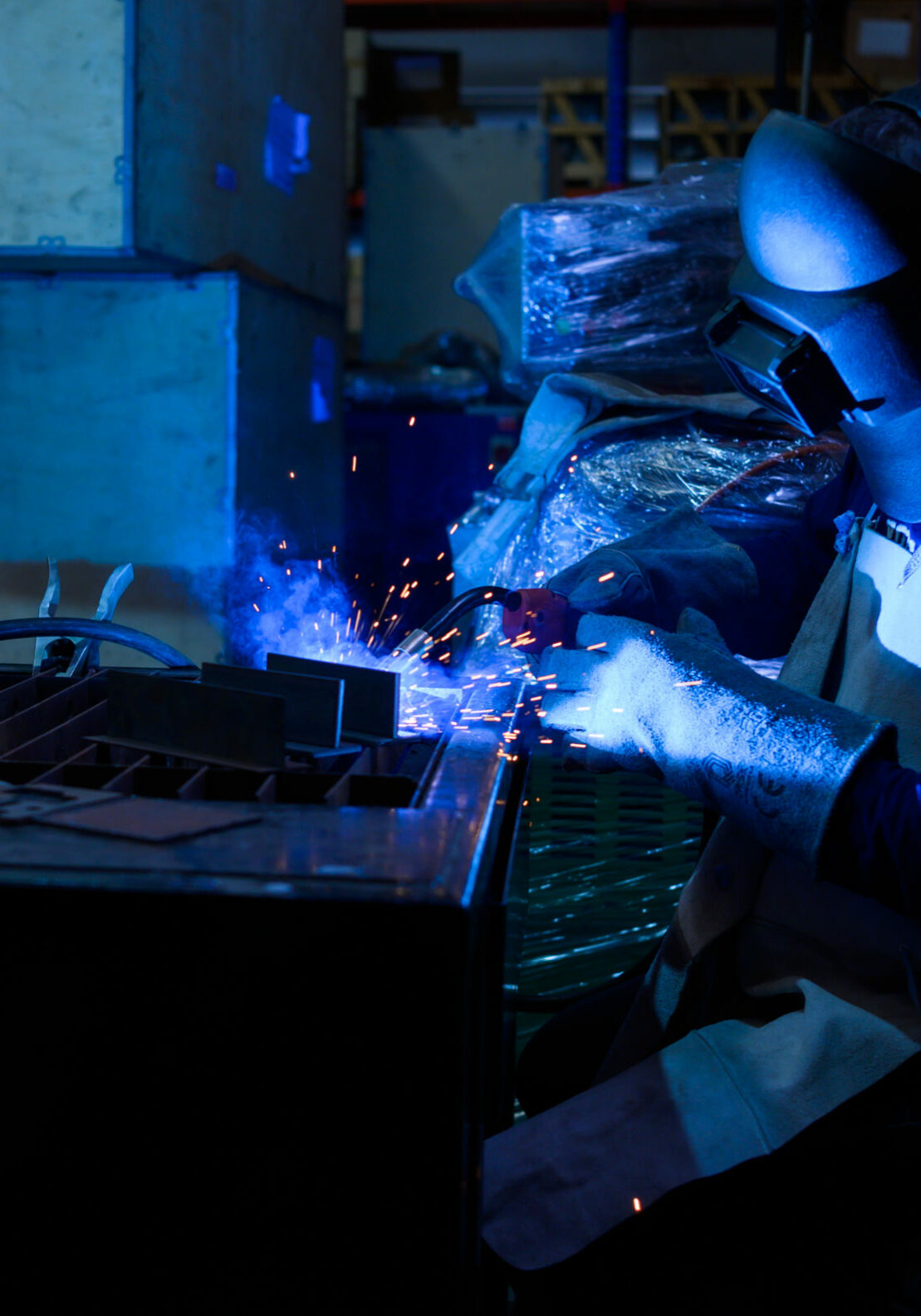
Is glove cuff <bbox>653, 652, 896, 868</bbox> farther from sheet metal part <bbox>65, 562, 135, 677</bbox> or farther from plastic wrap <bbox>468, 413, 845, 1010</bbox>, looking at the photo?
sheet metal part <bbox>65, 562, 135, 677</bbox>

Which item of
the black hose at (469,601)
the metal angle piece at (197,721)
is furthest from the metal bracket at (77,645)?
the black hose at (469,601)

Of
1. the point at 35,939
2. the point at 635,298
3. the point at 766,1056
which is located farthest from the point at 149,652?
the point at 635,298

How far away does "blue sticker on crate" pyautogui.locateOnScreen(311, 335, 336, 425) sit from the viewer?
3.82m

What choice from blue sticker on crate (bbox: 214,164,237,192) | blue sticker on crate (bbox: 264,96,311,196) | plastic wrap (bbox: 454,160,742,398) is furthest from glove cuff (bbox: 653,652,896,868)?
blue sticker on crate (bbox: 264,96,311,196)

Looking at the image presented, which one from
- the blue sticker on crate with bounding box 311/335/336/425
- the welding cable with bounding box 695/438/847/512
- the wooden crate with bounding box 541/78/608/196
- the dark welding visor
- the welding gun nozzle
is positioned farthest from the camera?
the wooden crate with bounding box 541/78/608/196

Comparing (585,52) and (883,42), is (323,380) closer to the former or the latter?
(883,42)

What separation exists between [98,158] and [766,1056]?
8.03ft

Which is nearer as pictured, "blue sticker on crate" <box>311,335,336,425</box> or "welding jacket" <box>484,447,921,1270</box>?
"welding jacket" <box>484,447,921,1270</box>

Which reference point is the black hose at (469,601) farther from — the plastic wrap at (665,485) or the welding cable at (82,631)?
the plastic wrap at (665,485)

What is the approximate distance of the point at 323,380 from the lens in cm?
396

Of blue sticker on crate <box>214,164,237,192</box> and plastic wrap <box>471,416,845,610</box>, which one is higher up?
blue sticker on crate <box>214,164,237,192</box>

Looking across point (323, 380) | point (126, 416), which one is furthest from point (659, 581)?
point (323, 380)

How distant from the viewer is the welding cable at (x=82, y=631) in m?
1.34

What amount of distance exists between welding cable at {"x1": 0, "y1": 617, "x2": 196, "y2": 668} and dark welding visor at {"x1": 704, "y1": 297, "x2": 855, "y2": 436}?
0.80 metres
